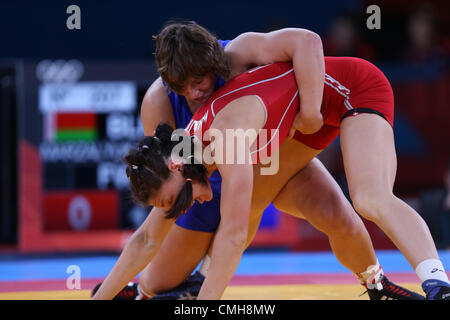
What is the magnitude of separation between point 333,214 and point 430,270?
75 cm

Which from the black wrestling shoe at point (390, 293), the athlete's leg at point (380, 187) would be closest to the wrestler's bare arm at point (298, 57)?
the athlete's leg at point (380, 187)

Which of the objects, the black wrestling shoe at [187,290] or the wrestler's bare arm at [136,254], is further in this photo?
the black wrestling shoe at [187,290]

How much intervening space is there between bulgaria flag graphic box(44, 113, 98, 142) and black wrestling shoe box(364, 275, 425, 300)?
149 inches

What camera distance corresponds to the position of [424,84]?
24.3 feet

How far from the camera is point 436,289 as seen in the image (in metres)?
2.40

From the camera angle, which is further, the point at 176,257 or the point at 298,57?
the point at 176,257

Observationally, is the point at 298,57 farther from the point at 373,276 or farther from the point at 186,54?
the point at 373,276

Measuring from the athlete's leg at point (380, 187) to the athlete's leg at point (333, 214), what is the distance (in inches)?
18.3

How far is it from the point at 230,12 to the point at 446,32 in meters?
3.32

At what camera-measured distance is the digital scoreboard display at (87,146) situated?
6234 mm

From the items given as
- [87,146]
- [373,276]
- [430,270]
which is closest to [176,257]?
[373,276]

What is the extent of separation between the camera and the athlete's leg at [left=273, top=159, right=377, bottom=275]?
123 inches

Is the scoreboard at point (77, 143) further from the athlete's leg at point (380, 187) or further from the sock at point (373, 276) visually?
the athlete's leg at point (380, 187)
